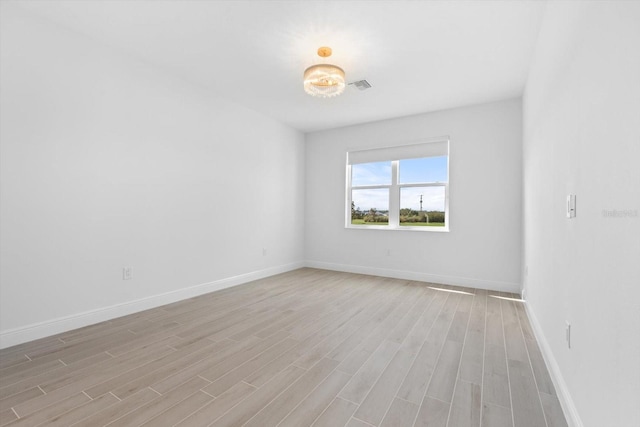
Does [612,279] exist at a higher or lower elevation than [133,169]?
lower

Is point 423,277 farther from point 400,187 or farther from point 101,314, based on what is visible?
point 101,314

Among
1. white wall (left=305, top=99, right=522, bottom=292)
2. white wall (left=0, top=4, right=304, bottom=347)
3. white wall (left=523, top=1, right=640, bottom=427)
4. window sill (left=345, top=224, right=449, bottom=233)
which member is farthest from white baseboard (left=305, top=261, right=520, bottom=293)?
white wall (left=523, top=1, right=640, bottom=427)

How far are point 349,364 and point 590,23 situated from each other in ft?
7.75

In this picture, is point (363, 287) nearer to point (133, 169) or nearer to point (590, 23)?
point (133, 169)

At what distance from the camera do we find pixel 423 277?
4672mm

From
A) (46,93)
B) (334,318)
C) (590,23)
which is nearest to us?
(590,23)

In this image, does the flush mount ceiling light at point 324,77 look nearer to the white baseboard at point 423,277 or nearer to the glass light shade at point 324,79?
the glass light shade at point 324,79

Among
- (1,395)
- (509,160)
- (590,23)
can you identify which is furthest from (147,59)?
(509,160)

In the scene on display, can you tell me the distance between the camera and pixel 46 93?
8.23ft

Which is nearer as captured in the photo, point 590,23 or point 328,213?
point 590,23

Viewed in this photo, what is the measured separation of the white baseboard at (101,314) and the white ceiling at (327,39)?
2.68 m

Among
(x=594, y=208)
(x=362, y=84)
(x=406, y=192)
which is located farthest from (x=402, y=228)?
(x=594, y=208)

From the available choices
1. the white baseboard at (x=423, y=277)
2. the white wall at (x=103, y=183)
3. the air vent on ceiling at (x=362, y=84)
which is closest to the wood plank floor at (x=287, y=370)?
the white wall at (x=103, y=183)

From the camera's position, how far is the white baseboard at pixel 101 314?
235 cm
